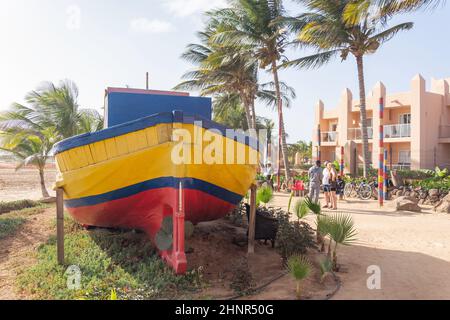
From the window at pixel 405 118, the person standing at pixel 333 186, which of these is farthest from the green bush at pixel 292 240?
the window at pixel 405 118

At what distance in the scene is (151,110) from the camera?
21.8ft

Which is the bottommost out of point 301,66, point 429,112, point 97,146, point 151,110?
point 97,146

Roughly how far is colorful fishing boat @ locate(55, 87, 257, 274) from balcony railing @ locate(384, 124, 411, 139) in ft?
66.8

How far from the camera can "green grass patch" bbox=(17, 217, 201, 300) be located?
4.45 meters

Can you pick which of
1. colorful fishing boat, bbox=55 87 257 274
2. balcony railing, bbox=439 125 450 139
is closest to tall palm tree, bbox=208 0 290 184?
balcony railing, bbox=439 125 450 139

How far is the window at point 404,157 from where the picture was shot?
77.5 feet

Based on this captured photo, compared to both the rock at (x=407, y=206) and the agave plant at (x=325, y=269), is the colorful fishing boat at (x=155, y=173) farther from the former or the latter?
the rock at (x=407, y=206)

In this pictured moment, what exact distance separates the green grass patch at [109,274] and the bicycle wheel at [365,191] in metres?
10.7

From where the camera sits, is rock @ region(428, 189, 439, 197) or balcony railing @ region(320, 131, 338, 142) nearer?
rock @ region(428, 189, 439, 197)

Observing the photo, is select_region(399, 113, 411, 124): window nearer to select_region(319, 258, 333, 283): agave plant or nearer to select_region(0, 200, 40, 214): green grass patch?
select_region(319, 258, 333, 283): agave plant
